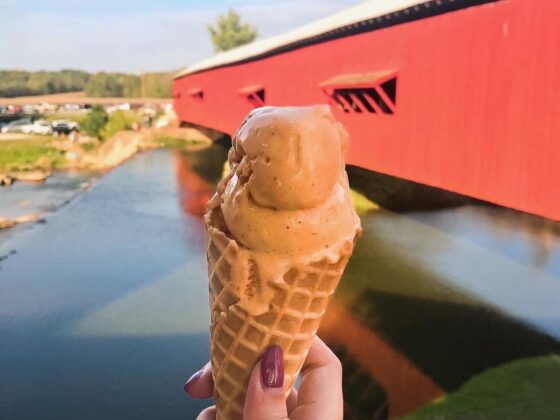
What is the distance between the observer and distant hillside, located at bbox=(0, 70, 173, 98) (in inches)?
1767

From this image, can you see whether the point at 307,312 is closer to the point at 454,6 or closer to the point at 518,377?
the point at 518,377

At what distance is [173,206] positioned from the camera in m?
19.6

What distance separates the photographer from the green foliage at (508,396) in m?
6.60

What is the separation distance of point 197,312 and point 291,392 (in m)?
7.38

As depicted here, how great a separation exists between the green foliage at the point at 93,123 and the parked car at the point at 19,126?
525 centimetres

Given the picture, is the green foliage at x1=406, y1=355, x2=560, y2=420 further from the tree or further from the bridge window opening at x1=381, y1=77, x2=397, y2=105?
the tree

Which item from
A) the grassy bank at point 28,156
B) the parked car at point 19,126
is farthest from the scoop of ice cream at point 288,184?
the parked car at point 19,126

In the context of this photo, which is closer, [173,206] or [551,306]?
[551,306]

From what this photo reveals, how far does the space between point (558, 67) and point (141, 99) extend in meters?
75.0

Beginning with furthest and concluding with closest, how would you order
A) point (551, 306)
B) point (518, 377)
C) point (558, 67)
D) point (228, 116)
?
point (228, 116), point (551, 306), point (518, 377), point (558, 67)

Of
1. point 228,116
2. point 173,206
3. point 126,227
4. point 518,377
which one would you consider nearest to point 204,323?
point 518,377

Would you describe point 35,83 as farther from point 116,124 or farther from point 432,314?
point 432,314

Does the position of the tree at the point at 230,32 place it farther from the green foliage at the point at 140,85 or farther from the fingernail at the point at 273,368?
the fingernail at the point at 273,368

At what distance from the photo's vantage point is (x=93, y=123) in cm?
4316
